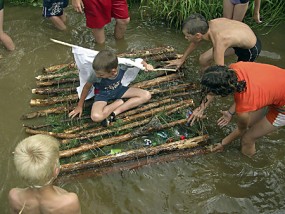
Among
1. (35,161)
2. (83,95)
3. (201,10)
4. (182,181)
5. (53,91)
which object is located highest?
(35,161)

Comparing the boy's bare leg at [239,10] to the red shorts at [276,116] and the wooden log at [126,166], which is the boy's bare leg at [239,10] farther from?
the wooden log at [126,166]

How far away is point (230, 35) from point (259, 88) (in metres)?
1.01

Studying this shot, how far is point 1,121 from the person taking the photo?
14.3 feet

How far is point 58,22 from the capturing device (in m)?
5.77

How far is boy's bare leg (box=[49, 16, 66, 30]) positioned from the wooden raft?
1192 millimetres

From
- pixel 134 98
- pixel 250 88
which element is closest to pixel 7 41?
pixel 134 98

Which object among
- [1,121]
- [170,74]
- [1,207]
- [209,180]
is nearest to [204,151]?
[209,180]

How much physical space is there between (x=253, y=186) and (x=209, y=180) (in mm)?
469

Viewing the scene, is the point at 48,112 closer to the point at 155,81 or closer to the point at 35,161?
the point at 155,81

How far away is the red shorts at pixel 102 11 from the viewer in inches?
195

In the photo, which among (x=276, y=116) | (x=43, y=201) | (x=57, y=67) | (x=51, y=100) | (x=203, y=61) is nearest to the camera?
(x=43, y=201)

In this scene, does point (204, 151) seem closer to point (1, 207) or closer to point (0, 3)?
point (1, 207)

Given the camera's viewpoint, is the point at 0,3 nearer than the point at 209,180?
No

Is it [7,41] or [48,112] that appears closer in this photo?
[48,112]
